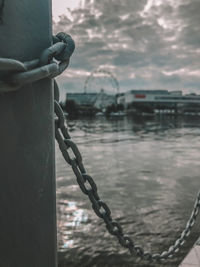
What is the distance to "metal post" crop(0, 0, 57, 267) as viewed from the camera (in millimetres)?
898

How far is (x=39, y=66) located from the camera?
0.94 m

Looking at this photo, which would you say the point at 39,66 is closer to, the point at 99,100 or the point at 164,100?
the point at 99,100

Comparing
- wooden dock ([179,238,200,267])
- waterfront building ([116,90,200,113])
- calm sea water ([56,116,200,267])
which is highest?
wooden dock ([179,238,200,267])

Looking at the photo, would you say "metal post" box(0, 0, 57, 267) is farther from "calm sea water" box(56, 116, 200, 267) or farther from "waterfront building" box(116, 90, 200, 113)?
"waterfront building" box(116, 90, 200, 113)

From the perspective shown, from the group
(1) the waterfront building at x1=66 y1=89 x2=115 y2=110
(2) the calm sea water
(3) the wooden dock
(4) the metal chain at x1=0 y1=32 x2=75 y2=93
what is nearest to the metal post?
(4) the metal chain at x1=0 y1=32 x2=75 y2=93

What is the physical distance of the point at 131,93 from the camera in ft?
399

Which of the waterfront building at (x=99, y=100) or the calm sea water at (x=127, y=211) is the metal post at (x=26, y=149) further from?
the waterfront building at (x=99, y=100)

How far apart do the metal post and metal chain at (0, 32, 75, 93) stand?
39 millimetres

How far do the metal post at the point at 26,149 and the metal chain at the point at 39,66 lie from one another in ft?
0.13

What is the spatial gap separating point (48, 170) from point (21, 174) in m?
0.11

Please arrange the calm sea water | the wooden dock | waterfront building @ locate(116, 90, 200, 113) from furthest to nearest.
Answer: waterfront building @ locate(116, 90, 200, 113) → the calm sea water → the wooden dock

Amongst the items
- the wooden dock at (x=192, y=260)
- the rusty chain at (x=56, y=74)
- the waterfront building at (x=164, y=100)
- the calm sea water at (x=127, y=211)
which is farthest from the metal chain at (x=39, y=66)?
the waterfront building at (x=164, y=100)

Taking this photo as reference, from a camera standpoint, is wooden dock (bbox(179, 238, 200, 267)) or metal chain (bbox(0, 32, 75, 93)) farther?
wooden dock (bbox(179, 238, 200, 267))

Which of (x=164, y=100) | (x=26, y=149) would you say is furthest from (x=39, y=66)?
(x=164, y=100)
